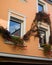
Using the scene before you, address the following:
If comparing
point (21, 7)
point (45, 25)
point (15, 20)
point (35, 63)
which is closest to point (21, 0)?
point (21, 7)

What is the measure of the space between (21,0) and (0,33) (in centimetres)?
234

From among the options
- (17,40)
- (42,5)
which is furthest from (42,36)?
(17,40)

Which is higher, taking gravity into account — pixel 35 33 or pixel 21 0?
pixel 21 0

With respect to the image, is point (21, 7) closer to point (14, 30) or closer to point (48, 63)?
point (14, 30)

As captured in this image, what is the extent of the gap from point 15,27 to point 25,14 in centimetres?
82

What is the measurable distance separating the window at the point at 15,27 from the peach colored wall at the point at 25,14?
16.3 inches

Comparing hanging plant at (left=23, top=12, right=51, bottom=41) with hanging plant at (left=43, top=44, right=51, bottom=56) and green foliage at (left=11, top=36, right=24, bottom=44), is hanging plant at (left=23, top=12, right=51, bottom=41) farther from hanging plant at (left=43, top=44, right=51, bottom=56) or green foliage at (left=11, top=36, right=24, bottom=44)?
hanging plant at (left=43, top=44, right=51, bottom=56)

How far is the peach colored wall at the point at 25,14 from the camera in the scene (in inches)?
374

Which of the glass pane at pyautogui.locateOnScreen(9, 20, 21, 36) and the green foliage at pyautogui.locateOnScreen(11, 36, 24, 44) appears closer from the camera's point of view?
the green foliage at pyautogui.locateOnScreen(11, 36, 24, 44)

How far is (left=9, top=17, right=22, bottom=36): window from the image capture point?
33.5 feet

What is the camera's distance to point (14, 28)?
1038 cm

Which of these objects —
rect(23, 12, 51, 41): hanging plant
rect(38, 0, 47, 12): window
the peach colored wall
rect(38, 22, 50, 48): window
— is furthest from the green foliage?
rect(38, 0, 47, 12): window

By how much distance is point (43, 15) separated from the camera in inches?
460

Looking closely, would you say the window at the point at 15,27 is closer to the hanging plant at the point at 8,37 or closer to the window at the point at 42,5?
the hanging plant at the point at 8,37
